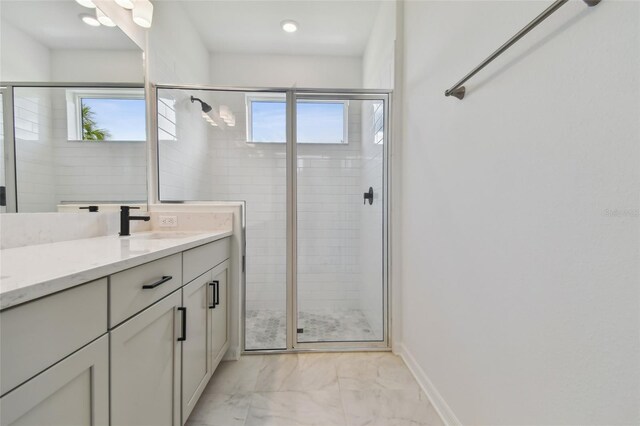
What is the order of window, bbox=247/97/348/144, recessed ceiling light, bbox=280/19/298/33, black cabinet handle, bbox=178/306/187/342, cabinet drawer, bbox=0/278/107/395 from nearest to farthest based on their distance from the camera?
cabinet drawer, bbox=0/278/107/395 → black cabinet handle, bbox=178/306/187/342 → window, bbox=247/97/348/144 → recessed ceiling light, bbox=280/19/298/33

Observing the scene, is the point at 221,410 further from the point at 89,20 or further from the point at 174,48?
the point at 174,48

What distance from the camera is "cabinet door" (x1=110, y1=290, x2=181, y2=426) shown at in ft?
2.48

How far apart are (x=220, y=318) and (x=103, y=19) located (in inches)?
69.1

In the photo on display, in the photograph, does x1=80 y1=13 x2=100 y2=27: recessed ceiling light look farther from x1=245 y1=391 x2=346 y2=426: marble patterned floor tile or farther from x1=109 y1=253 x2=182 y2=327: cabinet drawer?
x1=245 y1=391 x2=346 y2=426: marble patterned floor tile

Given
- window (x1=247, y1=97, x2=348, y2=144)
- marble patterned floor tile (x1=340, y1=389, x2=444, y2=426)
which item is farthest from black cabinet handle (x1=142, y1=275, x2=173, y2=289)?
window (x1=247, y1=97, x2=348, y2=144)

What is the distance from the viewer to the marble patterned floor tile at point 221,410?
1.31m

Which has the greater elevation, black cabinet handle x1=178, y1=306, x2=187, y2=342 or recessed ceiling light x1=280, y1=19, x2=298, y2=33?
recessed ceiling light x1=280, y1=19, x2=298, y2=33

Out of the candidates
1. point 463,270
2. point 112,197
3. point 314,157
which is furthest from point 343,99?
point 112,197

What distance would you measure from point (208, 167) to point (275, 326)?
134 cm

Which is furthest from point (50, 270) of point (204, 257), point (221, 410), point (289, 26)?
point (289, 26)

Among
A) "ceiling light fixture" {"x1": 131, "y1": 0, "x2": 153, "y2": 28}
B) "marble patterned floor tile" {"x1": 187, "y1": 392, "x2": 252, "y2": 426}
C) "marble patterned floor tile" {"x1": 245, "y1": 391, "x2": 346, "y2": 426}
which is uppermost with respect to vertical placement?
"ceiling light fixture" {"x1": 131, "y1": 0, "x2": 153, "y2": 28}

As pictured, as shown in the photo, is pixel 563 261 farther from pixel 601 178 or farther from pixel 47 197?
pixel 47 197

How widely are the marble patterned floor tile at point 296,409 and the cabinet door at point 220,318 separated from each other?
12.7 inches

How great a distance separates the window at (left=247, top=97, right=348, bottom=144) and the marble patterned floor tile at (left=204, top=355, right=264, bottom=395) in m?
1.61
